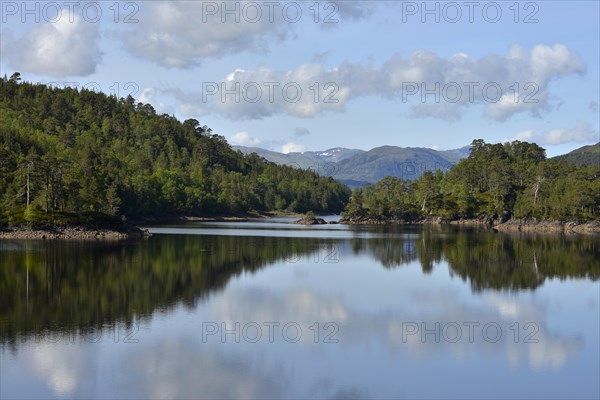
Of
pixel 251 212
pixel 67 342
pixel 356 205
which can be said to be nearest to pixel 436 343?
pixel 67 342

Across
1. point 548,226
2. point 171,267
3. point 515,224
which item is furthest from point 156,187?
point 171,267

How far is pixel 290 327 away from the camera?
34.6 meters

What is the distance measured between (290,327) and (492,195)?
130256mm

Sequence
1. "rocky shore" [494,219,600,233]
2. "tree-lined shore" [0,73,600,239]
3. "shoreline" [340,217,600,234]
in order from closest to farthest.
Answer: "tree-lined shore" [0,73,600,239], "rocky shore" [494,219,600,233], "shoreline" [340,217,600,234]

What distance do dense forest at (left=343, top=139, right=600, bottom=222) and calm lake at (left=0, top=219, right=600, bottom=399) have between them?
70695 mm

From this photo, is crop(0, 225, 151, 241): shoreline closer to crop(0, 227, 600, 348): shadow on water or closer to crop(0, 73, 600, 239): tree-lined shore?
crop(0, 73, 600, 239): tree-lined shore

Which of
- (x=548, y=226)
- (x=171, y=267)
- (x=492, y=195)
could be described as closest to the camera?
(x=171, y=267)

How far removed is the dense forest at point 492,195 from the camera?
13038 cm

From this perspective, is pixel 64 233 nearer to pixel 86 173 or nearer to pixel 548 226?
pixel 86 173

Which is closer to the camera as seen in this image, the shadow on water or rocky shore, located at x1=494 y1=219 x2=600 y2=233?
the shadow on water

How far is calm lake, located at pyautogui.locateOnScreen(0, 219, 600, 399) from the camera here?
24.5 m

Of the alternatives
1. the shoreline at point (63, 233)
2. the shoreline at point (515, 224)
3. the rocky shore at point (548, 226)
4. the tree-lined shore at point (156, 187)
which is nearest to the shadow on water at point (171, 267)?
the shoreline at point (63, 233)

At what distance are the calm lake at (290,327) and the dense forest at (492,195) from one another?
70.7 meters

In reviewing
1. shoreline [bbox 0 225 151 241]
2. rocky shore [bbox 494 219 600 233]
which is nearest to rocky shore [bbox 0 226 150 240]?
shoreline [bbox 0 225 151 241]
